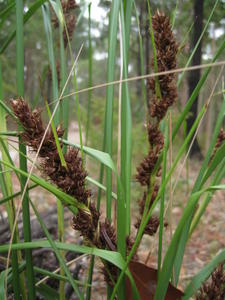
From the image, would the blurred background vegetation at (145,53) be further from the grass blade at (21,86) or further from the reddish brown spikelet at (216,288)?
the reddish brown spikelet at (216,288)

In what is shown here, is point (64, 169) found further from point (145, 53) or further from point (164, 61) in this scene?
point (145, 53)

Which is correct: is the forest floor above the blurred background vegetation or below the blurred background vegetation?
below

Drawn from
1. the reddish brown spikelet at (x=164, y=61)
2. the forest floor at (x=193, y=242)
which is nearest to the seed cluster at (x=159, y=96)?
the reddish brown spikelet at (x=164, y=61)

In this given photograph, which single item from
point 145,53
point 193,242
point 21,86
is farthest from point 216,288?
point 145,53

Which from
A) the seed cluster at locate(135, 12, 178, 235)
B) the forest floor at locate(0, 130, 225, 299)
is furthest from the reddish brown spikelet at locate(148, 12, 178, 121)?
the forest floor at locate(0, 130, 225, 299)

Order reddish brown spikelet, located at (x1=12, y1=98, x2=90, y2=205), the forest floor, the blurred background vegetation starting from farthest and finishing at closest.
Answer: the forest floor → the blurred background vegetation → reddish brown spikelet, located at (x1=12, y1=98, x2=90, y2=205)

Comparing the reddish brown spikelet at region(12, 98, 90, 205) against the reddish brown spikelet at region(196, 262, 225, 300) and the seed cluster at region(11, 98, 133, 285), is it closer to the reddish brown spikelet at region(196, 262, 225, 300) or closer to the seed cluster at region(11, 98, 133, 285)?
the seed cluster at region(11, 98, 133, 285)

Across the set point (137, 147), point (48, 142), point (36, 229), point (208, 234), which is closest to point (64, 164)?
point (48, 142)

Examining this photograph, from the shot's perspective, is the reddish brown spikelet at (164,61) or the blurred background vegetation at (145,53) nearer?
Result: the reddish brown spikelet at (164,61)
